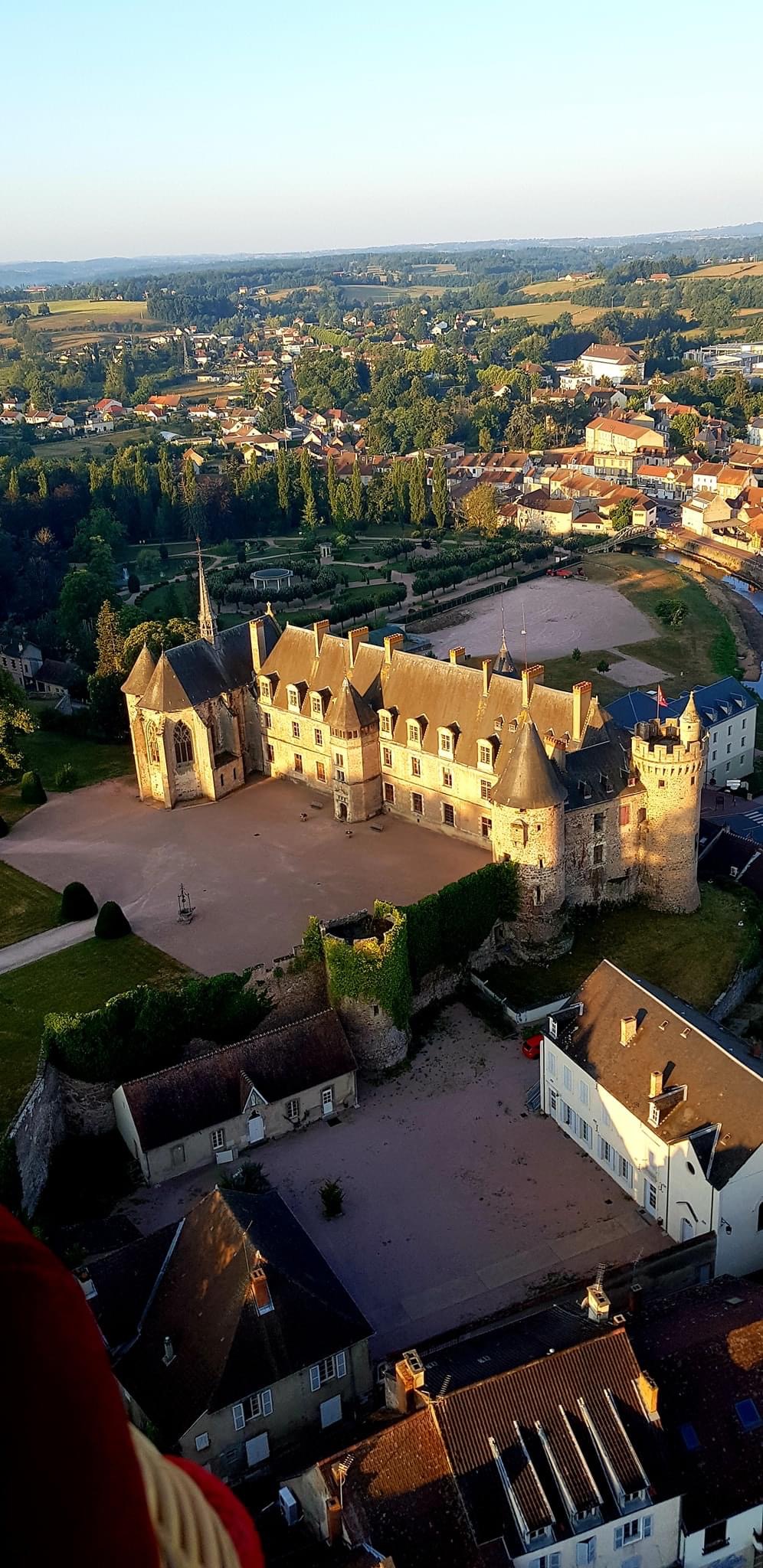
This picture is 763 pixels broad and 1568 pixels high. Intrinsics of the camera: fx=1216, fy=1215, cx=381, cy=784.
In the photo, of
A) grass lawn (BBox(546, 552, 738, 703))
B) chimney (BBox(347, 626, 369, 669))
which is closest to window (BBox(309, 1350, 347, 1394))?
chimney (BBox(347, 626, 369, 669))

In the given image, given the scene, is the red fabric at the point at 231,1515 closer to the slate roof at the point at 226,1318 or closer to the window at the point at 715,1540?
the window at the point at 715,1540

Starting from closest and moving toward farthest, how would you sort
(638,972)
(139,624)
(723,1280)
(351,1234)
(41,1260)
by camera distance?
(41,1260)
(723,1280)
(351,1234)
(638,972)
(139,624)

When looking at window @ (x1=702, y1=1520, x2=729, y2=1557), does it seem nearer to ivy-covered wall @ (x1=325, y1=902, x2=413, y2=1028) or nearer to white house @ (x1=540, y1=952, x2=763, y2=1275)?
white house @ (x1=540, y1=952, x2=763, y2=1275)

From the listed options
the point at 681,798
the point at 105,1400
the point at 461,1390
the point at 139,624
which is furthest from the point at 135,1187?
the point at 139,624

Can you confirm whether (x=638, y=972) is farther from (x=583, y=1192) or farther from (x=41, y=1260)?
(x=41, y=1260)

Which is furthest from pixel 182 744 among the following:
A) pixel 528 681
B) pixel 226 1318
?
pixel 226 1318

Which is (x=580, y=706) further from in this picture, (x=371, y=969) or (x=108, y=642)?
(x=108, y=642)
